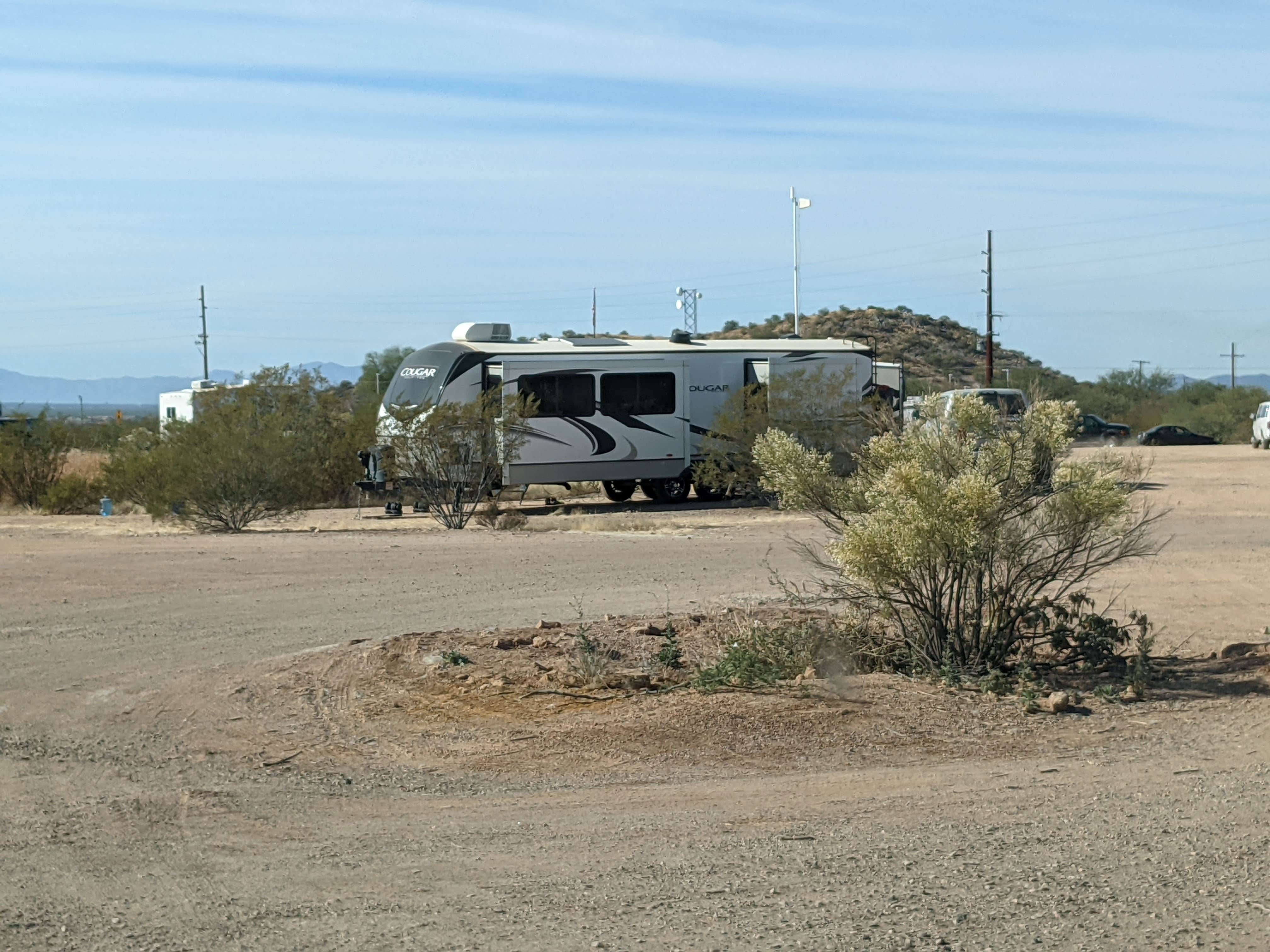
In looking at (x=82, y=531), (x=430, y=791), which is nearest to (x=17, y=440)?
(x=82, y=531)

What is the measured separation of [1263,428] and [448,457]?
107ft

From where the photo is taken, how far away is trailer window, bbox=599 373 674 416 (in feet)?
80.5

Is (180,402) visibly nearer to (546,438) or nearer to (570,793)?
(546,438)

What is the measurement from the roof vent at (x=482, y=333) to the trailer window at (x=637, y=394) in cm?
212

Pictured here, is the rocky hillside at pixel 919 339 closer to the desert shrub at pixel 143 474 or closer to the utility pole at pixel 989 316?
the utility pole at pixel 989 316

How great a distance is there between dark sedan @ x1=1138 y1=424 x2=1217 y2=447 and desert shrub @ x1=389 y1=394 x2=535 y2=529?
37113mm

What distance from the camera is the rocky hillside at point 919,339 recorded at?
8150 cm

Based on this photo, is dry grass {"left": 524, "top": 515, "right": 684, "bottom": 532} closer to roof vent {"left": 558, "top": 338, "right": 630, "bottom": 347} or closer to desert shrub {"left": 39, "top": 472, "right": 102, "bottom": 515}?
roof vent {"left": 558, "top": 338, "right": 630, "bottom": 347}

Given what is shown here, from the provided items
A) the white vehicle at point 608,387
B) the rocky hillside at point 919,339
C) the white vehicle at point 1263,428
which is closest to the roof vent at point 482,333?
the white vehicle at point 608,387

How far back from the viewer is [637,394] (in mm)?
24750

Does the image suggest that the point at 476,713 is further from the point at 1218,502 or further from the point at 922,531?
the point at 1218,502

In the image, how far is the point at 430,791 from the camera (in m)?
6.59

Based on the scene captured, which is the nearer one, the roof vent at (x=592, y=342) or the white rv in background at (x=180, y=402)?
the roof vent at (x=592, y=342)

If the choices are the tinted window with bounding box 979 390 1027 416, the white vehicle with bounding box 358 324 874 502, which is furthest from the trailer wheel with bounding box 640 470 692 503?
the tinted window with bounding box 979 390 1027 416
